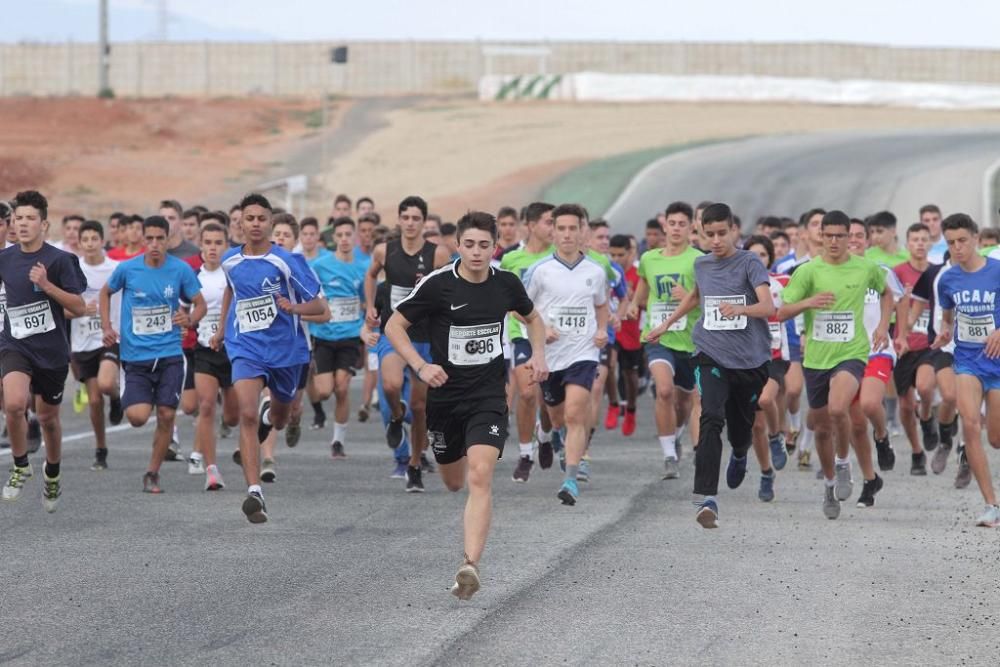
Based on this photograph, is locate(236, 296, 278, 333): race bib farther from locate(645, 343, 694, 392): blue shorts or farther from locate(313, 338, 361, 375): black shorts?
locate(313, 338, 361, 375): black shorts

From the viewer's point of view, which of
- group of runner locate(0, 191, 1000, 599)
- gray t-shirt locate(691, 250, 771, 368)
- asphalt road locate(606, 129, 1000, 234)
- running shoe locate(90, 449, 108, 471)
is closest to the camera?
group of runner locate(0, 191, 1000, 599)

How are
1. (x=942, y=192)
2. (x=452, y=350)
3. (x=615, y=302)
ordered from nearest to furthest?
(x=452, y=350)
(x=615, y=302)
(x=942, y=192)

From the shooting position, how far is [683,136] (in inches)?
2441

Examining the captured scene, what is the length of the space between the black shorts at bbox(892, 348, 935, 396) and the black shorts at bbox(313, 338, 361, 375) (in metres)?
4.95

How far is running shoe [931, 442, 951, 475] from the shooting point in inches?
574

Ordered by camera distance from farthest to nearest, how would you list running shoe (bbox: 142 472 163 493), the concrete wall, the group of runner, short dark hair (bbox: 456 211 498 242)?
1. the concrete wall
2. running shoe (bbox: 142 472 163 493)
3. the group of runner
4. short dark hair (bbox: 456 211 498 242)

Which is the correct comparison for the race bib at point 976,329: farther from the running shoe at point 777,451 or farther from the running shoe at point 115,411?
the running shoe at point 115,411

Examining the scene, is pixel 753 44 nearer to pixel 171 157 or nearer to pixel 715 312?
pixel 171 157

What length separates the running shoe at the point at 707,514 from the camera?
1084 cm

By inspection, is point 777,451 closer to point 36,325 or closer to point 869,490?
point 869,490

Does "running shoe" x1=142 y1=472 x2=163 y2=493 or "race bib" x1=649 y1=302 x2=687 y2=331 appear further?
"race bib" x1=649 y1=302 x2=687 y2=331

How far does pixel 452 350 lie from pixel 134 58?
242ft

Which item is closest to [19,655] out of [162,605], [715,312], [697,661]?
[162,605]

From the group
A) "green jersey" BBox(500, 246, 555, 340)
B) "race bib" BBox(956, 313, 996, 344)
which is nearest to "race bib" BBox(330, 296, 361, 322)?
"green jersey" BBox(500, 246, 555, 340)
